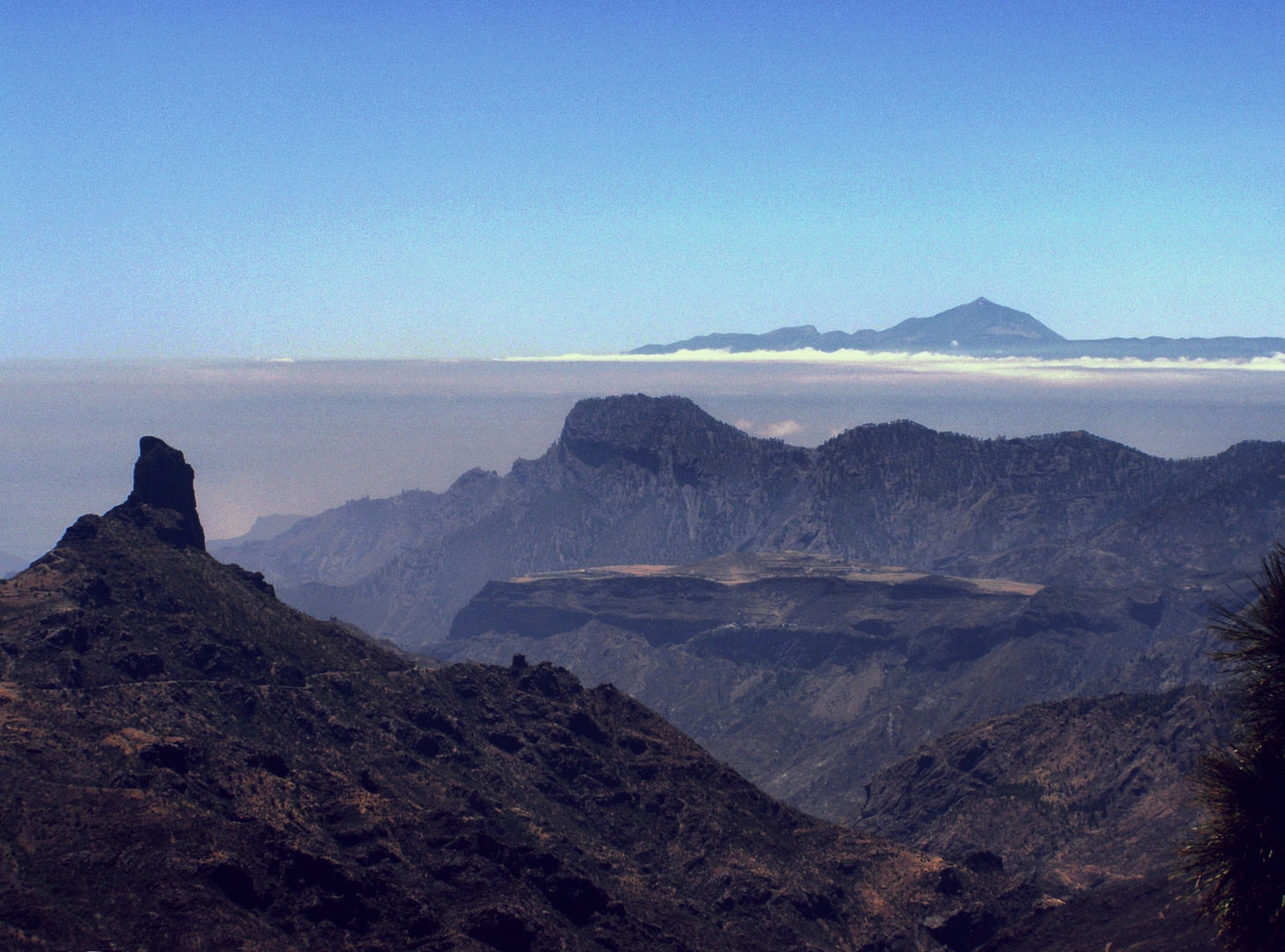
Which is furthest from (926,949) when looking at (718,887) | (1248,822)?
(1248,822)

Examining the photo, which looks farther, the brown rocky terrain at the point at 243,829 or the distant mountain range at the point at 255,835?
the distant mountain range at the point at 255,835

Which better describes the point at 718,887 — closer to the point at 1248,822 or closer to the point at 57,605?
the point at 57,605

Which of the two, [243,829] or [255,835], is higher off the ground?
[243,829]

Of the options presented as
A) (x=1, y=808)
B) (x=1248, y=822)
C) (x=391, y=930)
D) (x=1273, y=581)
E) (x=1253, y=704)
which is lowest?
(x=391, y=930)

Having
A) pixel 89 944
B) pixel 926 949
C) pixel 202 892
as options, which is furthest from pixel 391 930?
pixel 926 949

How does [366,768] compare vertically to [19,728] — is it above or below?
below

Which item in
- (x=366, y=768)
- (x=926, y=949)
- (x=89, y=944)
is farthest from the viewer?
(x=926, y=949)

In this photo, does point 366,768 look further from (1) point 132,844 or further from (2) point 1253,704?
(2) point 1253,704

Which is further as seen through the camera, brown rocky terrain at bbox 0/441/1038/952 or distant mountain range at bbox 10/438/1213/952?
distant mountain range at bbox 10/438/1213/952

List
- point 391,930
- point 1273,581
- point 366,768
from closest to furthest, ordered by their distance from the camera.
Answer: point 1273,581 < point 391,930 < point 366,768

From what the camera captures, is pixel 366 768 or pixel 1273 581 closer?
pixel 1273 581
